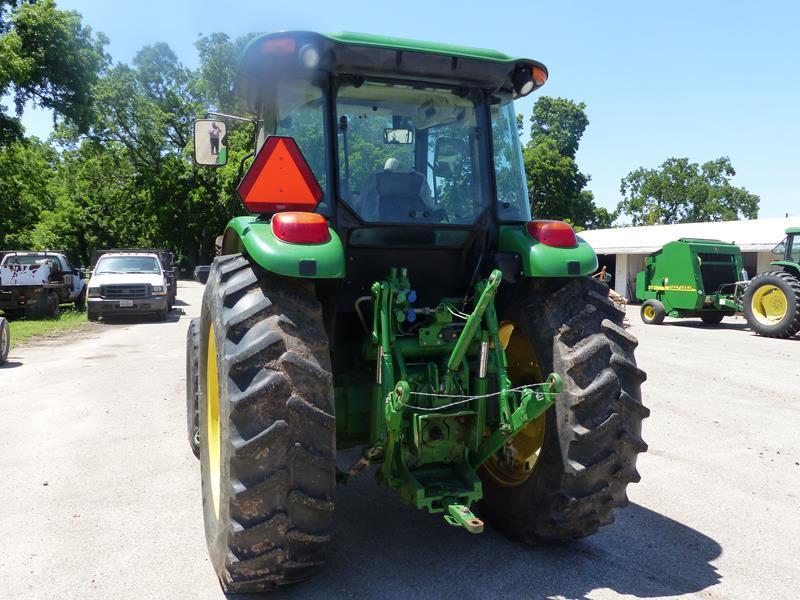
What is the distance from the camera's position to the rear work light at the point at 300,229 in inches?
125

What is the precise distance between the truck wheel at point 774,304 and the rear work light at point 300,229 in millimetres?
14943

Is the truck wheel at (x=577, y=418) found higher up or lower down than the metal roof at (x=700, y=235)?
lower down

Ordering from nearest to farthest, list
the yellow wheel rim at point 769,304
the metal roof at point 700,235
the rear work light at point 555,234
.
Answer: the rear work light at point 555,234 → the yellow wheel rim at point 769,304 → the metal roof at point 700,235

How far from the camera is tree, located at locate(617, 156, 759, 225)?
6619 centimetres

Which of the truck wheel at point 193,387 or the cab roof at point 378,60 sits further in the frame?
the truck wheel at point 193,387

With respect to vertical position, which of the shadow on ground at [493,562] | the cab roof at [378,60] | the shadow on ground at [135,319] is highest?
the cab roof at [378,60]

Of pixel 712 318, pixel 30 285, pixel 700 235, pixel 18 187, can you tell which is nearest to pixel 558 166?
pixel 700 235

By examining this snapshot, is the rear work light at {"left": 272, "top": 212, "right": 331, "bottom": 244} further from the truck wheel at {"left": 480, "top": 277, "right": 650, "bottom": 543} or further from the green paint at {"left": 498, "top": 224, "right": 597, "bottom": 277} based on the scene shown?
the truck wheel at {"left": 480, "top": 277, "right": 650, "bottom": 543}

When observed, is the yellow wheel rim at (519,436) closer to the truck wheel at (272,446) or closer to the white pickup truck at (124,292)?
the truck wheel at (272,446)

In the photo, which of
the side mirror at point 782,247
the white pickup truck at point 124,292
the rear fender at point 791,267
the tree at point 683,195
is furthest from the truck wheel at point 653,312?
the tree at point 683,195

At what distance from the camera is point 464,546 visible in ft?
12.4

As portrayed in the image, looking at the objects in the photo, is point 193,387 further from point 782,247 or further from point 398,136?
point 782,247

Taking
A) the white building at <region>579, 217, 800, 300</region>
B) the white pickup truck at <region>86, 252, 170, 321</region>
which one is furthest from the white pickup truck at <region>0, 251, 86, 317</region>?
the white building at <region>579, 217, 800, 300</region>

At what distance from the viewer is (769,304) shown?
52.2 ft
